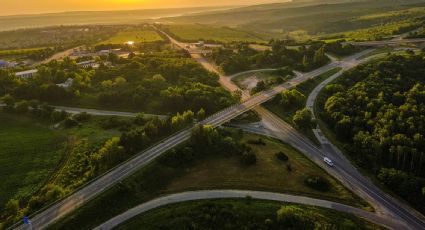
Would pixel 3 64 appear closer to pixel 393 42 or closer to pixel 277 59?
pixel 277 59

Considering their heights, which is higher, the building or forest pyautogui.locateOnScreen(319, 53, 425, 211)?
the building

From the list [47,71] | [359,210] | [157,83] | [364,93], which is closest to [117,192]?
[359,210]

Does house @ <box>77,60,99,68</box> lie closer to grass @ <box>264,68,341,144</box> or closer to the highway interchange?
the highway interchange

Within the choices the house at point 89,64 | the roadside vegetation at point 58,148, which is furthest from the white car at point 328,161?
the house at point 89,64

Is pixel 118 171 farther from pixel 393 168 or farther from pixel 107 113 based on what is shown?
pixel 393 168

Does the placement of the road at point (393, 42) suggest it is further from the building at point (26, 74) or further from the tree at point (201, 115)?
the building at point (26, 74)

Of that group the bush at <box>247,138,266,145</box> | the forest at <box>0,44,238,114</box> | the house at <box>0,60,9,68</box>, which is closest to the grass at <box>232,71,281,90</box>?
the forest at <box>0,44,238,114</box>
